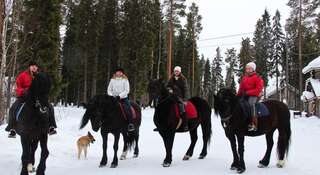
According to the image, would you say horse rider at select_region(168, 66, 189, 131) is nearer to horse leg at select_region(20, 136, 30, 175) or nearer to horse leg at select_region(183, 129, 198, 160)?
horse leg at select_region(183, 129, 198, 160)

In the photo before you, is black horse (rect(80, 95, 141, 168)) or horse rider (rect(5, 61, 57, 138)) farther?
black horse (rect(80, 95, 141, 168))

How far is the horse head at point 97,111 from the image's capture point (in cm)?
965

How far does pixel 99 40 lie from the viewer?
46812mm

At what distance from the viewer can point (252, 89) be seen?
9898mm

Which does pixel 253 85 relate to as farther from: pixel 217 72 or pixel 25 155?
pixel 217 72

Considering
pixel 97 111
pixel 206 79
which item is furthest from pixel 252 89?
pixel 206 79

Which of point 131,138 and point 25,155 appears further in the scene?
point 131,138

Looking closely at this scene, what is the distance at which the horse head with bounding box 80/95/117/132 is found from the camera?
31.7 ft

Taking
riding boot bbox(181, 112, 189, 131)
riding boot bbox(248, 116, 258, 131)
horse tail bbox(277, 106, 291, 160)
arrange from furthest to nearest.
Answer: riding boot bbox(181, 112, 189, 131), horse tail bbox(277, 106, 291, 160), riding boot bbox(248, 116, 258, 131)

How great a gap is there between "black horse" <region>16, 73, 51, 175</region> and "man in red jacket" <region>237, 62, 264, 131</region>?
4722 millimetres

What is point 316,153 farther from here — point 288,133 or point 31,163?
point 31,163

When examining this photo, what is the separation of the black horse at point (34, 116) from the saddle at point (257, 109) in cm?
452

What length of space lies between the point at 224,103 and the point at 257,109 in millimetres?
1004

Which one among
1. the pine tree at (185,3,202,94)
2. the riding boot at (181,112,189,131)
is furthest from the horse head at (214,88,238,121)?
the pine tree at (185,3,202,94)
